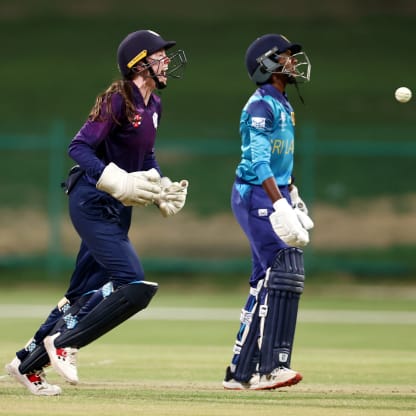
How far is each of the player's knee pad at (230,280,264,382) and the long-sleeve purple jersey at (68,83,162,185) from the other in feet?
3.84

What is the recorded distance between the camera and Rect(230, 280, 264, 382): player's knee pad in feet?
30.9

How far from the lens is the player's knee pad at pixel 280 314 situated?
359 inches

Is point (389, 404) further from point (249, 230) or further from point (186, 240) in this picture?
point (186, 240)

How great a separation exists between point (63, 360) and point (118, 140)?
4.74 feet

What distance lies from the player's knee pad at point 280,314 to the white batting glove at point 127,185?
3.47ft

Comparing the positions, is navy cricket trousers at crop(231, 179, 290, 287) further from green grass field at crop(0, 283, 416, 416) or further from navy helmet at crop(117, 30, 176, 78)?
navy helmet at crop(117, 30, 176, 78)

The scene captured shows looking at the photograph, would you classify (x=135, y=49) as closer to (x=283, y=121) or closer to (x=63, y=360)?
(x=283, y=121)

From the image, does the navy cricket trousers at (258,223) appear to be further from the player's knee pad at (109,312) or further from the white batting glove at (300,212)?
the player's knee pad at (109,312)

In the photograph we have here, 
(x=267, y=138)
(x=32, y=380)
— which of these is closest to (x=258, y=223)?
(x=267, y=138)

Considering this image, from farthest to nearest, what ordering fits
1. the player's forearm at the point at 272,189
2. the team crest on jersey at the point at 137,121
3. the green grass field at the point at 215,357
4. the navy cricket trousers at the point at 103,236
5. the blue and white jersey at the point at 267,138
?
the blue and white jersey at the point at 267,138 < the player's forearm at the point at 272,189 < the team crest on jersey at the point at 137,121 < the navy cricket trousers at the point at 103,236 < the green grass field at the point at 215,357

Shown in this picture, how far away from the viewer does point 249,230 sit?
946cm

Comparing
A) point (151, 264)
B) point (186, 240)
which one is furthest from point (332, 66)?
point (151, 264)

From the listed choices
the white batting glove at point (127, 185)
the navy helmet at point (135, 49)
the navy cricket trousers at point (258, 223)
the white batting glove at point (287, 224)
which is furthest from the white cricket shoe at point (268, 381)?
the navy helmet at point (135, 49)

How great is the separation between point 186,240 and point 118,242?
51.2ft
